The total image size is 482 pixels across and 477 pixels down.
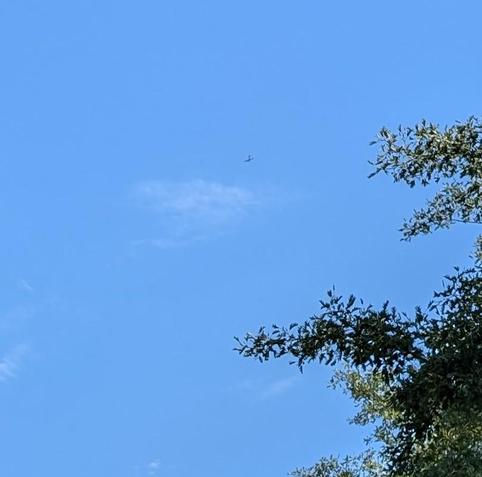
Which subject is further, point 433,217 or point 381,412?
point 381,412

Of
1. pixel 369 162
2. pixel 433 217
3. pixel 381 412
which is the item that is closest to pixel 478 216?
pixel 433 217

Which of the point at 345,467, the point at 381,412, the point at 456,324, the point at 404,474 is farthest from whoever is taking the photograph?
the point at 345,467

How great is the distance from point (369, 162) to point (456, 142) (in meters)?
1.66

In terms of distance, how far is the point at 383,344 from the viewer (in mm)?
16062

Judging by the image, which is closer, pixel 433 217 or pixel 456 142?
pixel 456 142

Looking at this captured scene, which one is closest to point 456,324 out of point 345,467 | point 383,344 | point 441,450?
point 383,344

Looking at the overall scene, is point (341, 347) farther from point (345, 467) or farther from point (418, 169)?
point (345, 467)

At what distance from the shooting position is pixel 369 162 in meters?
17.7

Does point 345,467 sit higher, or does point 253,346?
point 345,467

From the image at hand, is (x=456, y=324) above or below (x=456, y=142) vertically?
below

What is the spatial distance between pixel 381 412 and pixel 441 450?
328 inches

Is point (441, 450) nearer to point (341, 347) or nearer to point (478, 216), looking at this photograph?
point (341, 347)

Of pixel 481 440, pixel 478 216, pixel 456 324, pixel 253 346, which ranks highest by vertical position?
pixel 478 216

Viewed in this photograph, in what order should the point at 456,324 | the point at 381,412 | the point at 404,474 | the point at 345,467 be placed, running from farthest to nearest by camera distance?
the point at 345,467 → the point at 381,412 → the point at 404,474 → the point at 456,324
